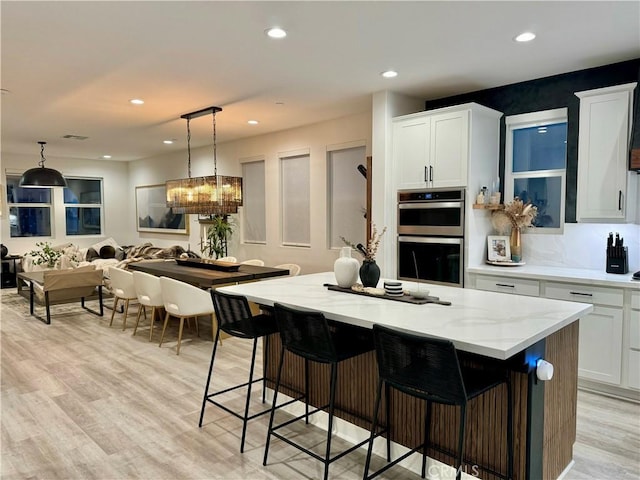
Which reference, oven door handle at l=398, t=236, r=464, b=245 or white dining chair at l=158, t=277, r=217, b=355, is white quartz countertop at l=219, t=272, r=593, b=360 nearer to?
oven door handle at l=398, t=236, r=464, b=245

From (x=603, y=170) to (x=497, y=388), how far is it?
2552 millimetres

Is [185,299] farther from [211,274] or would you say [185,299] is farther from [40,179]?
[40,179]

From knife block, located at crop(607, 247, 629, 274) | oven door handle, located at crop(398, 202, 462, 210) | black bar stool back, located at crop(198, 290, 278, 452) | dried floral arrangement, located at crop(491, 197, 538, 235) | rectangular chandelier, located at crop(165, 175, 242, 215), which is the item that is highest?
rectangular chandelier, located at crop(165, 175, 242, 215)

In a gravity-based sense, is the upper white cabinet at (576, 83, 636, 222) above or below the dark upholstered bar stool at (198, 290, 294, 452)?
above

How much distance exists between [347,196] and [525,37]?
10.8 ft

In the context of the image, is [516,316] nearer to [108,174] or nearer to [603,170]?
[603,170]

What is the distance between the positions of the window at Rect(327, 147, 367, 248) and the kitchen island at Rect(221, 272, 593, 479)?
10.5ft

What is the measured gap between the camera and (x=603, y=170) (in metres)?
3.76

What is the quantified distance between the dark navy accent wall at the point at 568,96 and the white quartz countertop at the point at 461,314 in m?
2.00

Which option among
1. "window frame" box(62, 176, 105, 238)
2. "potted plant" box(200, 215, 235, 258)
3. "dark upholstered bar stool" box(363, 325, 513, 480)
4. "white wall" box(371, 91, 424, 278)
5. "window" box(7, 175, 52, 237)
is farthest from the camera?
"window frame" box(62, 176, 105, 238)

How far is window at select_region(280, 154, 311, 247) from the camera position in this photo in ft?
22.4

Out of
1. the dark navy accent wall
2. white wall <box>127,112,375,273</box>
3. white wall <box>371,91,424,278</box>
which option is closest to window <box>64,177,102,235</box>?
white wall <box>127,112,375,273</box>

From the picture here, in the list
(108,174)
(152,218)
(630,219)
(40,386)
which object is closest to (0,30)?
(40,386)

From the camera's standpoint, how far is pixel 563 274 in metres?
3.80
